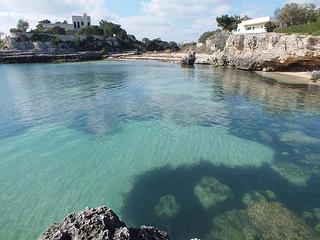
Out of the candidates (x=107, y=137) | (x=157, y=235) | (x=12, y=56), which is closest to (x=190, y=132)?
(x=107, y=137)

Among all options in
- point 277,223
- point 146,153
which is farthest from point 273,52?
point 277,223

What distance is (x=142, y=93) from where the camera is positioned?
1331 inches

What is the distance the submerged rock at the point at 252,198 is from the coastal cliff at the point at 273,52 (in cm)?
3659

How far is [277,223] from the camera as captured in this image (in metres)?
9.77

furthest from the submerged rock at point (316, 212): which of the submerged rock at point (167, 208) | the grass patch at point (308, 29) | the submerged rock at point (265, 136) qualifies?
the grass patch at point (308, 29)

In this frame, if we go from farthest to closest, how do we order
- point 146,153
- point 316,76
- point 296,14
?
point 296,14
point 316,76
point 146,153

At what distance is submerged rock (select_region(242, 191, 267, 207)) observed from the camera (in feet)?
36.2

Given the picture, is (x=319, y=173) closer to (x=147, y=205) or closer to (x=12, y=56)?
(x=147, y=205)

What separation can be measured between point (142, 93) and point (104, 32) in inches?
4177

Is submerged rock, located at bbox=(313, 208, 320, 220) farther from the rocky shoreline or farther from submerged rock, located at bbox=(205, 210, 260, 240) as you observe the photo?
the rocky shoreline

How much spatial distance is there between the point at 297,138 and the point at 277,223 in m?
9.69

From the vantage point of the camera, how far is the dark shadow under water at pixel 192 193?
32.4 feet

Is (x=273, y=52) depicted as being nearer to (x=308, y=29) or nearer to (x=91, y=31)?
(x=308, y=29)

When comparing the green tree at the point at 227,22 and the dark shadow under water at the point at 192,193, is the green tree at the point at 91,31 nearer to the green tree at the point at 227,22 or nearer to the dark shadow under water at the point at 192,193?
the green tree at the point at 227,22
